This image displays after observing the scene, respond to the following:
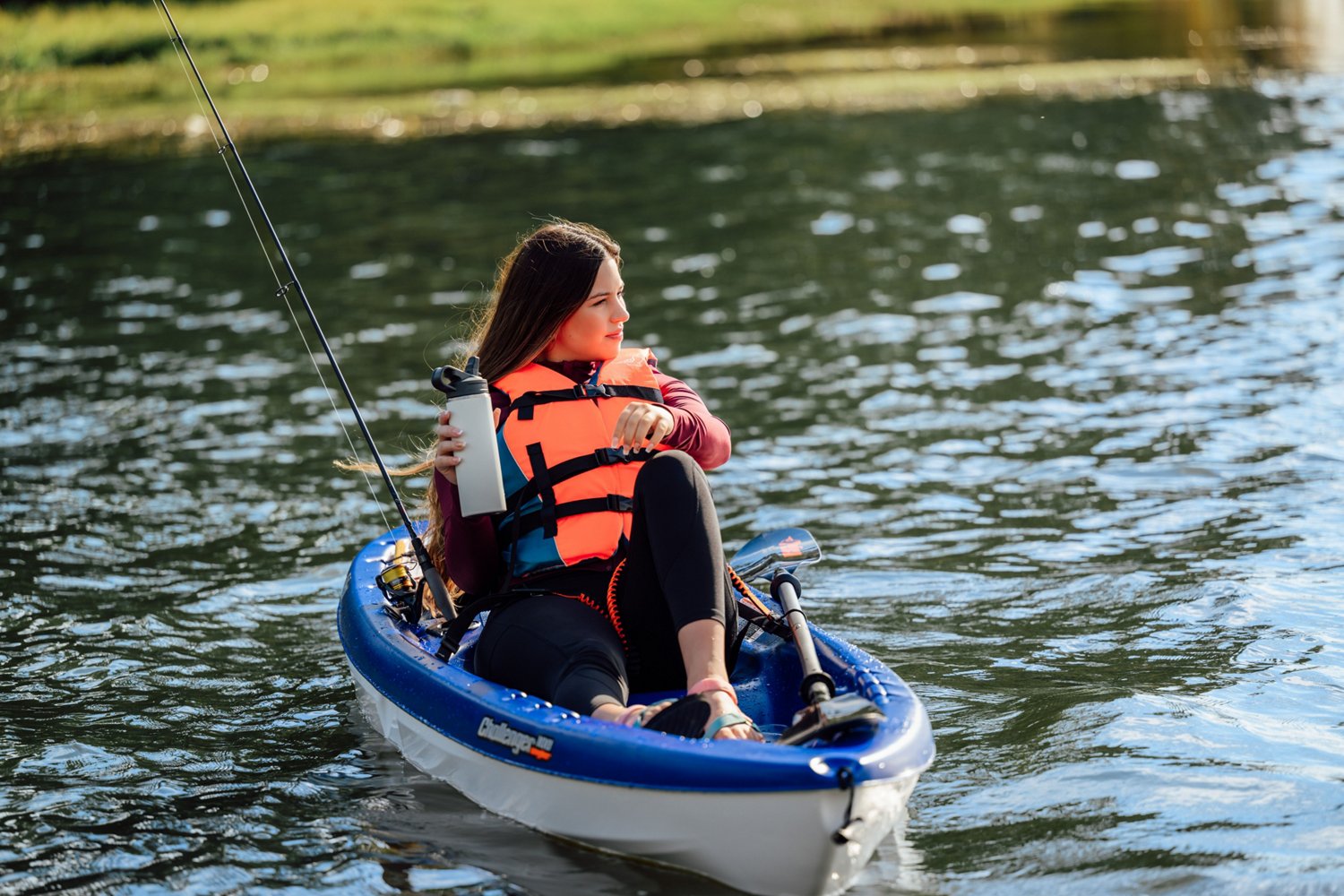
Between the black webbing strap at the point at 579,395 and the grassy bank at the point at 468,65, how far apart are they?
17085mm

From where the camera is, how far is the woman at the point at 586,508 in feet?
14.8

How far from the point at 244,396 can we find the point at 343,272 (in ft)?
12.0

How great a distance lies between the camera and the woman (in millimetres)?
4520

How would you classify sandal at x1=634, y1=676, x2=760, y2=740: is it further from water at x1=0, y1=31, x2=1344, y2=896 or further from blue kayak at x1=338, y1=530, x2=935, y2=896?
water at x1=0, y1=31, x2=1344, y2=896

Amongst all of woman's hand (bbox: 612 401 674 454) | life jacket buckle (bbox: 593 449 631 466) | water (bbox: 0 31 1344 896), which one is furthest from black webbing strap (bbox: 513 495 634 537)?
water (bbox: 0 31 1344 896)

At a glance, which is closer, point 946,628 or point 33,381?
point 946,628

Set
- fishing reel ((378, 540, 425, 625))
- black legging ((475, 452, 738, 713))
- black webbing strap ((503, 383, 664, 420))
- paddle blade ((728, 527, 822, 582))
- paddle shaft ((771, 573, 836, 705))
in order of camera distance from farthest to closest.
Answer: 1. fishing reel ((378, 540, 425, 625))
2. paddle blade ((728, 527, 822, 582))
3. black webbing strap ((503, 383, 664, 420))
4. black legging ((475, 452, 738, 713))
5. paddle shaft ((771, 573, 836, 705))

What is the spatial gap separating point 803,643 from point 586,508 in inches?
31.0

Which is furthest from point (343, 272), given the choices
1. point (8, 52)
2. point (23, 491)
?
point (8, 52)

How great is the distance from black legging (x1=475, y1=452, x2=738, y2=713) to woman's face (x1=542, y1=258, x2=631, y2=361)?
22.4 inches

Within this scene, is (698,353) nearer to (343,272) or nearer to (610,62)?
(343,272)

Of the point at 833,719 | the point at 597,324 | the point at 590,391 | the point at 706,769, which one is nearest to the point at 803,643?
the point at 833,719

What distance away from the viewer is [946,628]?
6.41m

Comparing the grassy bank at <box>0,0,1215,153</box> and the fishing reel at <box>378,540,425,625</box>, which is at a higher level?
the fishing reel at <box>378,540,425,625</box>
